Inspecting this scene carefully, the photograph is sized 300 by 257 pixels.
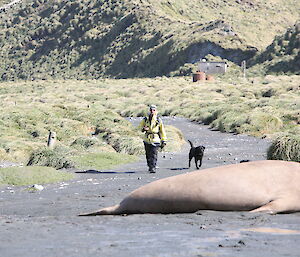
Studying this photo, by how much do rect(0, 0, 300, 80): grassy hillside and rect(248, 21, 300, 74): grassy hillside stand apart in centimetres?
795

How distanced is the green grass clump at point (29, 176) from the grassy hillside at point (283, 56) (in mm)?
80737

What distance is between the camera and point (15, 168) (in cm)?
1466

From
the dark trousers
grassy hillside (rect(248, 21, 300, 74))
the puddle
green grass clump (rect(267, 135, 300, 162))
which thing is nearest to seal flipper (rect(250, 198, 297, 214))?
the puddle

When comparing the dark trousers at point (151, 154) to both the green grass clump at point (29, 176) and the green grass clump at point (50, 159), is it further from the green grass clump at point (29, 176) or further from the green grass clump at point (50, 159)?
the green grass clump at point (50, 159)

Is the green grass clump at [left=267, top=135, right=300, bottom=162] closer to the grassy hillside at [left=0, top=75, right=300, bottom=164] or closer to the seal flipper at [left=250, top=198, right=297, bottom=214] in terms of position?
the grassy hillside at [left=0, top=75, right=300, bottom=164]

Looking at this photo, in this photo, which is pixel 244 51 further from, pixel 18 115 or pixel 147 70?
pixel 18 115

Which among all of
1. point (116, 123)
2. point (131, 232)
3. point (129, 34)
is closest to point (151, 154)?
point (131, 232)

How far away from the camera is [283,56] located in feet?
328

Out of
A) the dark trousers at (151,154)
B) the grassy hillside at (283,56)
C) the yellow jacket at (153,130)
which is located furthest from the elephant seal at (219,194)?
the grassy hillside at (283,56)

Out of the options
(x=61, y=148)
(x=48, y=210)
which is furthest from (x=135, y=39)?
(x=48, y=210)

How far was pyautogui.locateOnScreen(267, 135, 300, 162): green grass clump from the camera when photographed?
53.6 ft

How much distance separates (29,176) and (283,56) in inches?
3535

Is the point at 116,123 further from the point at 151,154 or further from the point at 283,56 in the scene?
the point at 283,56

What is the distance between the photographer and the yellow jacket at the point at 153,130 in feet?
51.2
